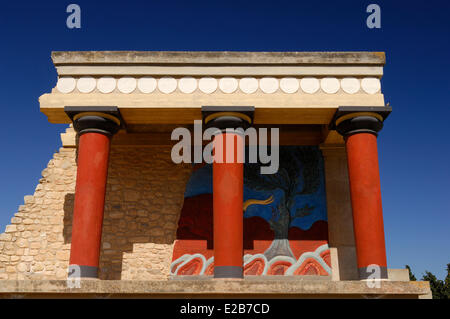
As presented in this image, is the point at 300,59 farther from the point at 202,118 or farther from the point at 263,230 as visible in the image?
the point at 263,230

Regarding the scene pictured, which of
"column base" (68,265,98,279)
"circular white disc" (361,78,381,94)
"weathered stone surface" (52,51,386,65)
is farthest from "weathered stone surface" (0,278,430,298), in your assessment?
"weathered stone surface" (52,51,386,65)

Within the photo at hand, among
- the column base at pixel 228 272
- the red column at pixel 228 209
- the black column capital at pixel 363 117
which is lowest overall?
the column base at pixel 228 272

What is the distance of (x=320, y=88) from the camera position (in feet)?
31.2

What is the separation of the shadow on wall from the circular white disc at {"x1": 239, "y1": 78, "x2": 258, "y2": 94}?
10.1ft

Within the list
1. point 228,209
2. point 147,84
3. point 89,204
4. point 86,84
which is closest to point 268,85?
point 147,84

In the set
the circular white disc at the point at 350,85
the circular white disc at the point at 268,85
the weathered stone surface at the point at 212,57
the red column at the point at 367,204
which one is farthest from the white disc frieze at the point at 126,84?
the red column at the point at 367,204

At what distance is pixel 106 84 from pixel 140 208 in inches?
Result: 132

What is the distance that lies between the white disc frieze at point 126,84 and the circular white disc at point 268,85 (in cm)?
272

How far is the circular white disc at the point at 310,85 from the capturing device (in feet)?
31.2

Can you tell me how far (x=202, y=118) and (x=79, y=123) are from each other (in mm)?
2567

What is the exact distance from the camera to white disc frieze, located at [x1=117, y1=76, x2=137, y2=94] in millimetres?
9484

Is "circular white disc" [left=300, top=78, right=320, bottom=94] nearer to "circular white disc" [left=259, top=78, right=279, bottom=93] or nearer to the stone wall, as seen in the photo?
"circular white disc" [left=259, top=78, right=279, bottom=93]

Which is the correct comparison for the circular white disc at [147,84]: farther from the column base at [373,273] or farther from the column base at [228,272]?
the column base at [373,273]
